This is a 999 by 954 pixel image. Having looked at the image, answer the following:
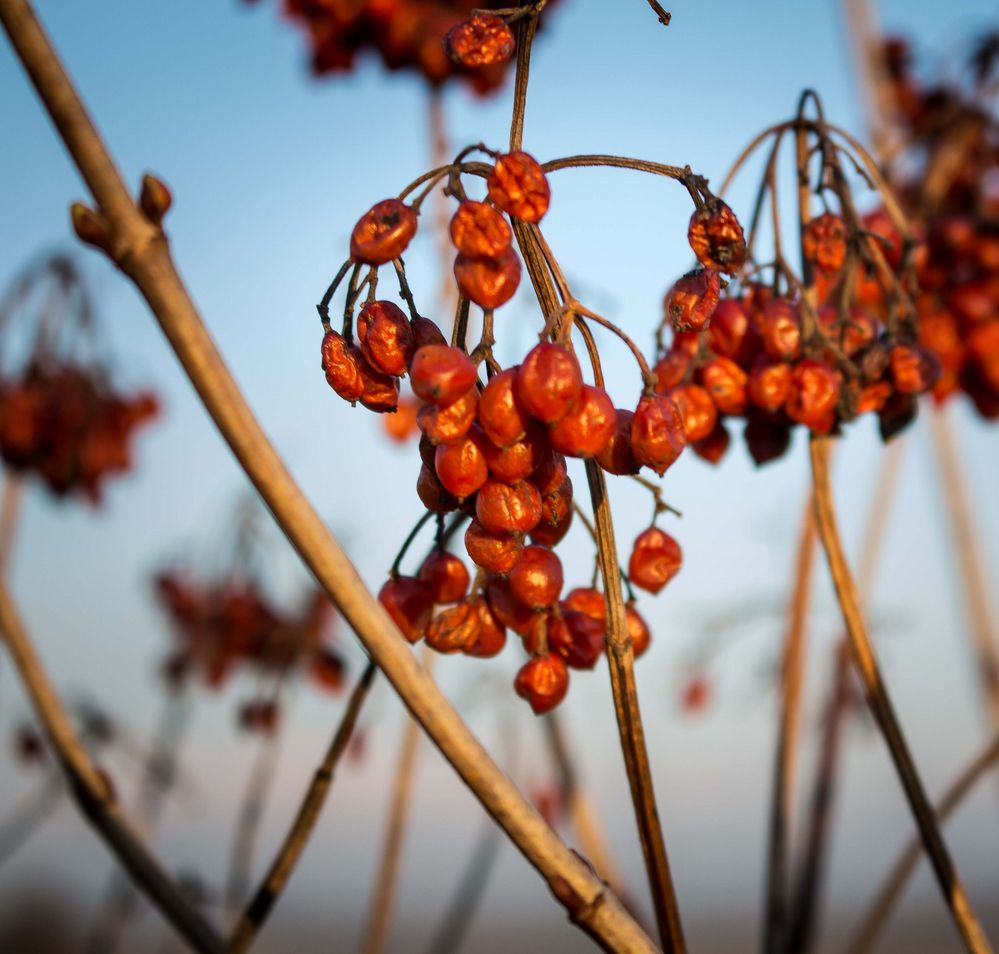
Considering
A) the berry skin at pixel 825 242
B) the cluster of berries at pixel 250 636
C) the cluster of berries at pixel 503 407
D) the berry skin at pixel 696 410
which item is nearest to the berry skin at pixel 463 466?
Answer: the cluster of berries at pixel 503 407

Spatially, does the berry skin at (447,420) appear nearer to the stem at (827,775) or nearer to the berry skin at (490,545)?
the berry skin at (490,545)

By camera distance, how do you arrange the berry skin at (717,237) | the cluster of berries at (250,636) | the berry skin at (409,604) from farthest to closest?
the cluster of berries at (250,636) → the berry skin at (409,604) → the berry skin at (717,237)

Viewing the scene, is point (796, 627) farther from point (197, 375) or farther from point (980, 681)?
point (980, 681)

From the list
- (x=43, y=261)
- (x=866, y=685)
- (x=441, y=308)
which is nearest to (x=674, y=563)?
(x=866, y=685)

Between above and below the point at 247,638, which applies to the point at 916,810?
below

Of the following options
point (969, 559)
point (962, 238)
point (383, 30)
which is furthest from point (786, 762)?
point (383, 30)

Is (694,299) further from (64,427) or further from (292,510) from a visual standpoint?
(64,427)

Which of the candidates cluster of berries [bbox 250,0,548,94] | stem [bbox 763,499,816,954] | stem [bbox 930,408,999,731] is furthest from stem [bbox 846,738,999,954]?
cluster of berries [bbox 250,0,548,94]
